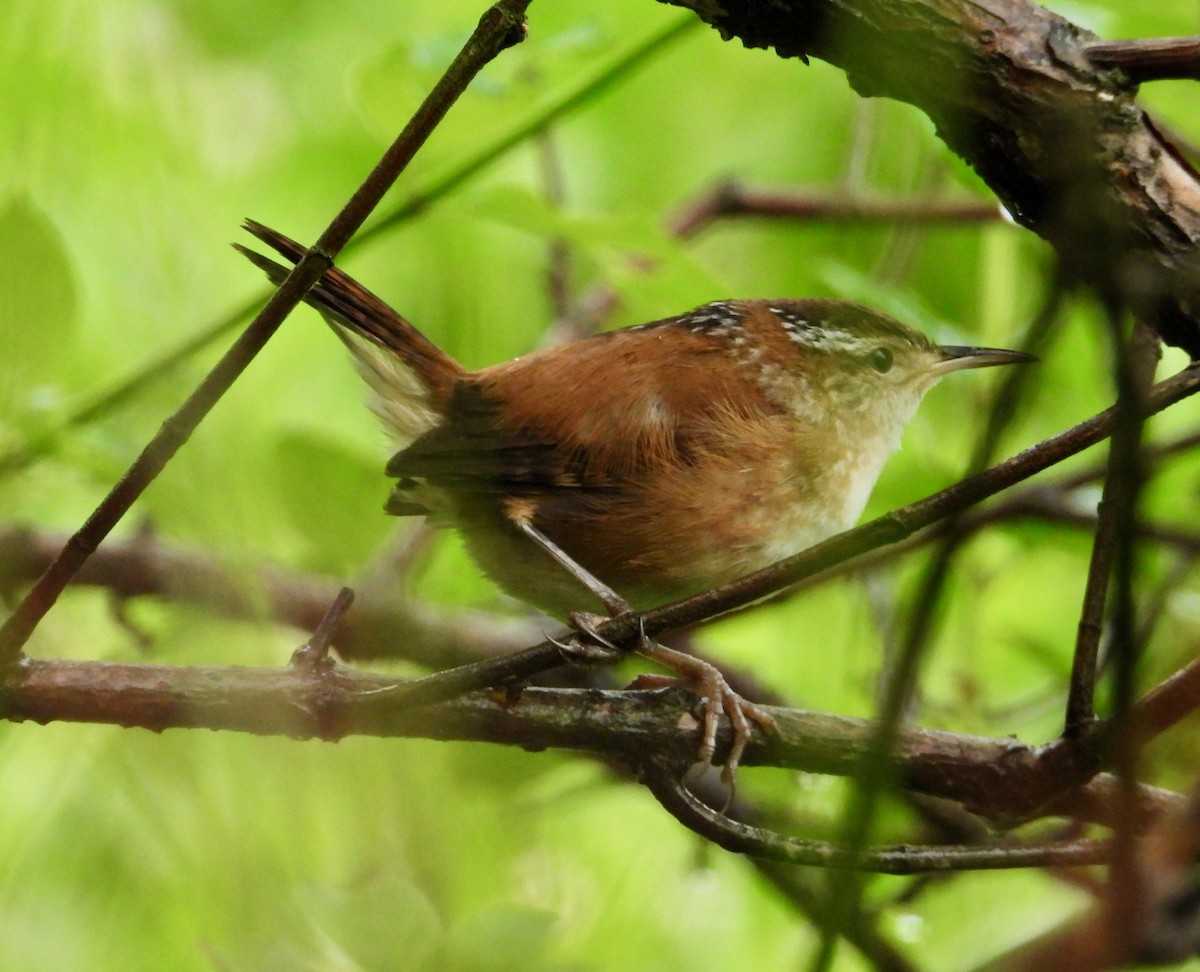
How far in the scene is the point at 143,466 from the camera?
1.46 m

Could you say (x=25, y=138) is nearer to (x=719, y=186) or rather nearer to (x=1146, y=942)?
(x=1146, y=942)

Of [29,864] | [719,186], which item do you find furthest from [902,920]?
[719,186]

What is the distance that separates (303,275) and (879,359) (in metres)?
2.12

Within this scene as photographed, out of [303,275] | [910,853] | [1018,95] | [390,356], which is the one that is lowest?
[910,853]

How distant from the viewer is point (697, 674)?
232cm

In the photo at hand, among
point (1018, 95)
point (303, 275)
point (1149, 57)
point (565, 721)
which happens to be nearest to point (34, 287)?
point (303, 275)

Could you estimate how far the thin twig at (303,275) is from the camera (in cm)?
136

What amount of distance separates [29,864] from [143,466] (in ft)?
1.40

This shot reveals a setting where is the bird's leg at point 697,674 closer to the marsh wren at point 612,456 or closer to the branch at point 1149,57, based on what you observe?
the marsh wren at point 612,456

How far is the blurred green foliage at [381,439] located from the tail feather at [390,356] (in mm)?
88

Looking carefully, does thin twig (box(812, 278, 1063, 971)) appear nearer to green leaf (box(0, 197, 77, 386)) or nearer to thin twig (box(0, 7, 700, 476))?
green leaf (box(0, 197, 77, 386))

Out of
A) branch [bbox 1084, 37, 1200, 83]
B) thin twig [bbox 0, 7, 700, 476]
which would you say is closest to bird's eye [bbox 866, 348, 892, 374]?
thin twig [bbox 0, 7, 700, 476]

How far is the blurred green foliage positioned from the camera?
108cm

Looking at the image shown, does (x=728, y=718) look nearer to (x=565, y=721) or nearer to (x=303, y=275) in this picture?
(x=565, y=721)
